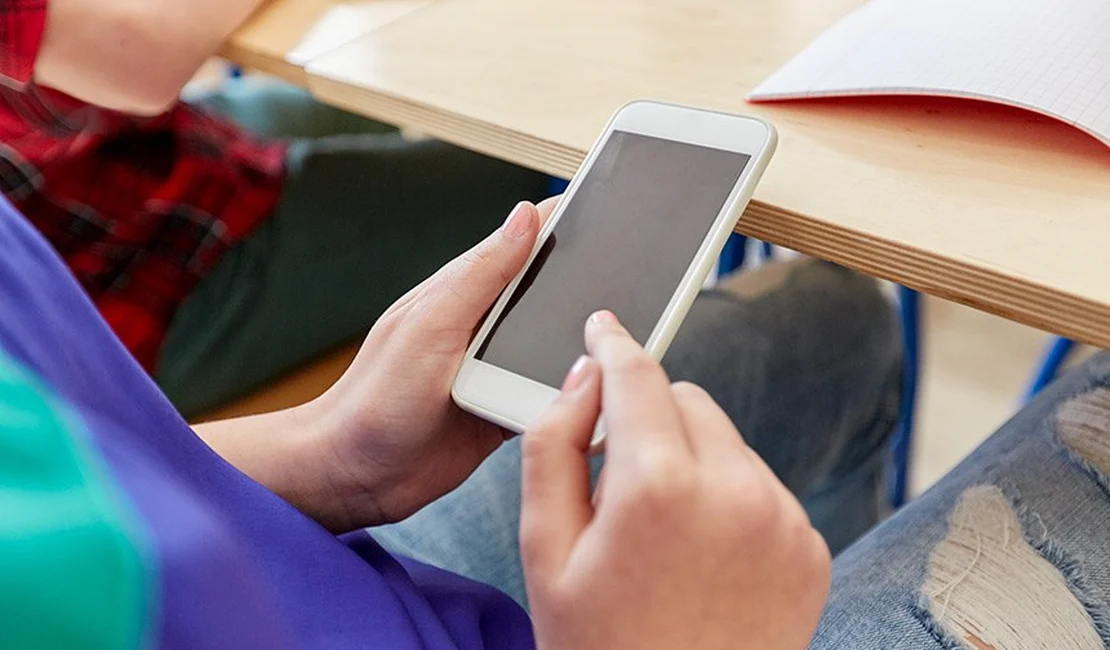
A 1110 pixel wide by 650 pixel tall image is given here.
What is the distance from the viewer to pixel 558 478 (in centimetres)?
31

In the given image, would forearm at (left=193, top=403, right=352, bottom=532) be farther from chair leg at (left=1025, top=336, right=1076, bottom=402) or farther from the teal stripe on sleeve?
chair leg at (left=1025, top=336, right=1076, bottom=402)

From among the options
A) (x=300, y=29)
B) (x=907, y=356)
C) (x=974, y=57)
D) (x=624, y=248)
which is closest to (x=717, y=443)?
(x=624, y=248)

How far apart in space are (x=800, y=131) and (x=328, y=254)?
409 mm

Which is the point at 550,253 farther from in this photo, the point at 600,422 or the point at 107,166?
the point at 107,166

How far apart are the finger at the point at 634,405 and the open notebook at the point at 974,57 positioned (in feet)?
0.69

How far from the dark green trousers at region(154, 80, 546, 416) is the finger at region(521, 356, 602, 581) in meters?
0.45

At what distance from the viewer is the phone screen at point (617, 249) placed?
42cm

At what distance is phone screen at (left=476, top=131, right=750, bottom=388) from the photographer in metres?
0.42

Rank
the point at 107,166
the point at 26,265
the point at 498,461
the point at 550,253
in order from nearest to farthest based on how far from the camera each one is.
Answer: the point at 26,265, the point at 550,253, the point at 498,461, the point at 107,166

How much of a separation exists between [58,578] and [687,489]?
6.5 inches

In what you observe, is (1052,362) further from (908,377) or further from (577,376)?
(577,376)

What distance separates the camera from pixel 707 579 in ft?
0.98

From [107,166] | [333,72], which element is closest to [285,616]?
[333,72]

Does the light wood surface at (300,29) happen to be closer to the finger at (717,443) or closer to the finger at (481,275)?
the finger at (481,275)
